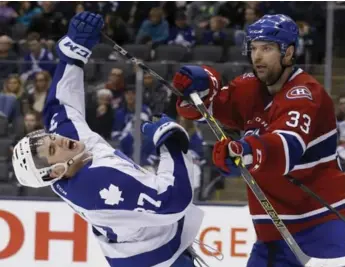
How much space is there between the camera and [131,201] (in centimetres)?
279

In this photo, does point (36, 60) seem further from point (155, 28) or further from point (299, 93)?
point (299, 93)

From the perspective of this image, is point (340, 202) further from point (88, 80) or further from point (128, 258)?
point (88, 80)

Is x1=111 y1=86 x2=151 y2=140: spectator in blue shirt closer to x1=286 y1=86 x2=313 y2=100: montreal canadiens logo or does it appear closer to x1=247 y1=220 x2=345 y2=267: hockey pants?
x1=247 y1=220 x2=345 y2=267: hockey pants

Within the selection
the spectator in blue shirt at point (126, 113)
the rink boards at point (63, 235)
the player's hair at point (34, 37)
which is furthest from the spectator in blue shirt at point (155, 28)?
the rink boards at point (63, 235)

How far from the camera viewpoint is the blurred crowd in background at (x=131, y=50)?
5.25 meters

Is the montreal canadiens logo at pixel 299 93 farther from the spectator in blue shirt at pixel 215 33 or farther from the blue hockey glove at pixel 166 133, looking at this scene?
the spectator in blue shirt at pixel 215 33

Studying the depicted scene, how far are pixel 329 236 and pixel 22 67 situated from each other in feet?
9.83

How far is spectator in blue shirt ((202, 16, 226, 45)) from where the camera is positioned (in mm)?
6652

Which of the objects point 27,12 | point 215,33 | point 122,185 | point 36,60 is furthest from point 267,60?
point 27,12

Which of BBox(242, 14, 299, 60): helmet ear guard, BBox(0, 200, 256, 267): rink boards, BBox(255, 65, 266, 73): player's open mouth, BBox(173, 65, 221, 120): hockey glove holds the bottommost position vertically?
BBox(0, 200, 256, 267): rink boards

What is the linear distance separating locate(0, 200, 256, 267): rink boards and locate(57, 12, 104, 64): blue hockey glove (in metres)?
1.96

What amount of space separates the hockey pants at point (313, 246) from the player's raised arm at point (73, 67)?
0.72 m

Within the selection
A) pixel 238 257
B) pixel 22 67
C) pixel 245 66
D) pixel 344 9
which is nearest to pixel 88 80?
pixel 22 67

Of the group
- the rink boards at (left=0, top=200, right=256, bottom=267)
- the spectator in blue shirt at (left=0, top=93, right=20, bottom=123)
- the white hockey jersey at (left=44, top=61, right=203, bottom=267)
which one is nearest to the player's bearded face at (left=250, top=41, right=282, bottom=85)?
the white hockey jersey at (left=44, top=61, right=203, bottom=267)
